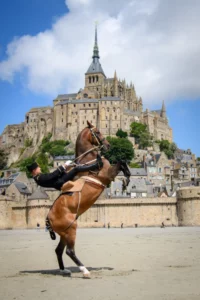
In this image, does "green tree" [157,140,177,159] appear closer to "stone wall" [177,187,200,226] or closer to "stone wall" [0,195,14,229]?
"stone wall" [177,187,200,226]

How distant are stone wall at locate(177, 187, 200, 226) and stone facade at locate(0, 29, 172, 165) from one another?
67150 millimetres

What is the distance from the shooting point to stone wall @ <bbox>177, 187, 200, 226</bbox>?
5503 cm

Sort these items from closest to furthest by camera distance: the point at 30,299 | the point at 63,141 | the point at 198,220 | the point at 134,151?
1. the point at 30,299
2. the point at 198,220
3. the point at 134,151
4. the point at 63,141

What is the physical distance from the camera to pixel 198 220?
5481cm

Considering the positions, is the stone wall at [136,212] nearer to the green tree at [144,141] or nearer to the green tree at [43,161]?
the green tree at [43,161]

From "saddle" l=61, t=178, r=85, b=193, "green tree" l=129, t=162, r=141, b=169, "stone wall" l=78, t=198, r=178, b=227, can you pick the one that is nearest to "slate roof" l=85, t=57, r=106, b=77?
"green tree" l=129, t=162, r=141, b=169

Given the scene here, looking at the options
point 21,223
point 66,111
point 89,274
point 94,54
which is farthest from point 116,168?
point 94,54

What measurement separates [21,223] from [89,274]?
52217 millimetres

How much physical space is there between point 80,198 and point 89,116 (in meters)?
115

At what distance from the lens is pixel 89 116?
127 metres

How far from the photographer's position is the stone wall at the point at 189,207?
5503 cm

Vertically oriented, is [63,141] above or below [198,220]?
above

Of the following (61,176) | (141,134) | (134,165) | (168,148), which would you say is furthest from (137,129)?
(61,176)

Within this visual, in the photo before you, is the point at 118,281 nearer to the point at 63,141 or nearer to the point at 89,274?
the point at 89,274
